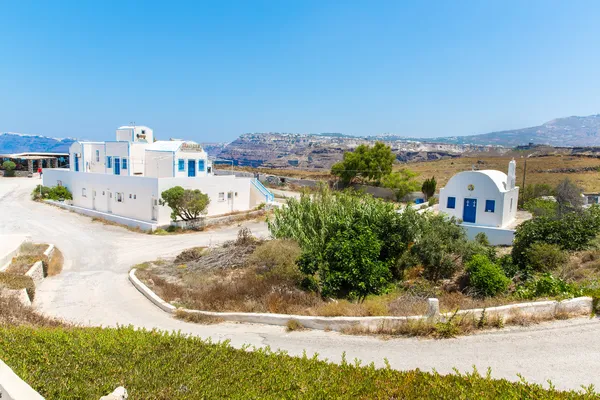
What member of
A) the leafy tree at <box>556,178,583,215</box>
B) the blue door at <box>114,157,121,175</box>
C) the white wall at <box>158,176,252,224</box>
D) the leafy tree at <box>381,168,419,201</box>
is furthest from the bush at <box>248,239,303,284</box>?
the leafy tree at <box>381,168,419,201</box>

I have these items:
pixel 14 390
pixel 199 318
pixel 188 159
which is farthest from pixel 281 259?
pixel 188 159

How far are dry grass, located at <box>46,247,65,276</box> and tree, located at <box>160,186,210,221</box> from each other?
23.8 feet

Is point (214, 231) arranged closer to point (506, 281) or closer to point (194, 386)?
point (506, 281)

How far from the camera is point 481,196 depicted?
73.0 ft

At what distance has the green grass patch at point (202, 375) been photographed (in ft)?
16.8

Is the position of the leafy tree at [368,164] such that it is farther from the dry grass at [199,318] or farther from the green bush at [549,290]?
the dry grass at [199,318]

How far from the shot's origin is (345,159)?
46.1m

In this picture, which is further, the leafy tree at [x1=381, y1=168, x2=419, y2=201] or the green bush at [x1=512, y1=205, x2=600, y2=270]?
the leafy tree at [x1=381, y1=168, x2=419, y2=201]

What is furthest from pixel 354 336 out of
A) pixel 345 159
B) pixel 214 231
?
pixel 345 159

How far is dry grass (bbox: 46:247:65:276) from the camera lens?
17377 millimetres

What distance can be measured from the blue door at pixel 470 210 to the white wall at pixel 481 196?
157mm

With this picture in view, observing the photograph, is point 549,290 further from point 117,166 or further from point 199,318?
point 117,166

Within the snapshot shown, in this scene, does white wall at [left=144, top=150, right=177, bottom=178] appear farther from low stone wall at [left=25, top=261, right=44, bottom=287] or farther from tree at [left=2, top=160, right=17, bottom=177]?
tree at [left=2, top=160, right=17, bottom=177]

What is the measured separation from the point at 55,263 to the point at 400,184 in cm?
2985
